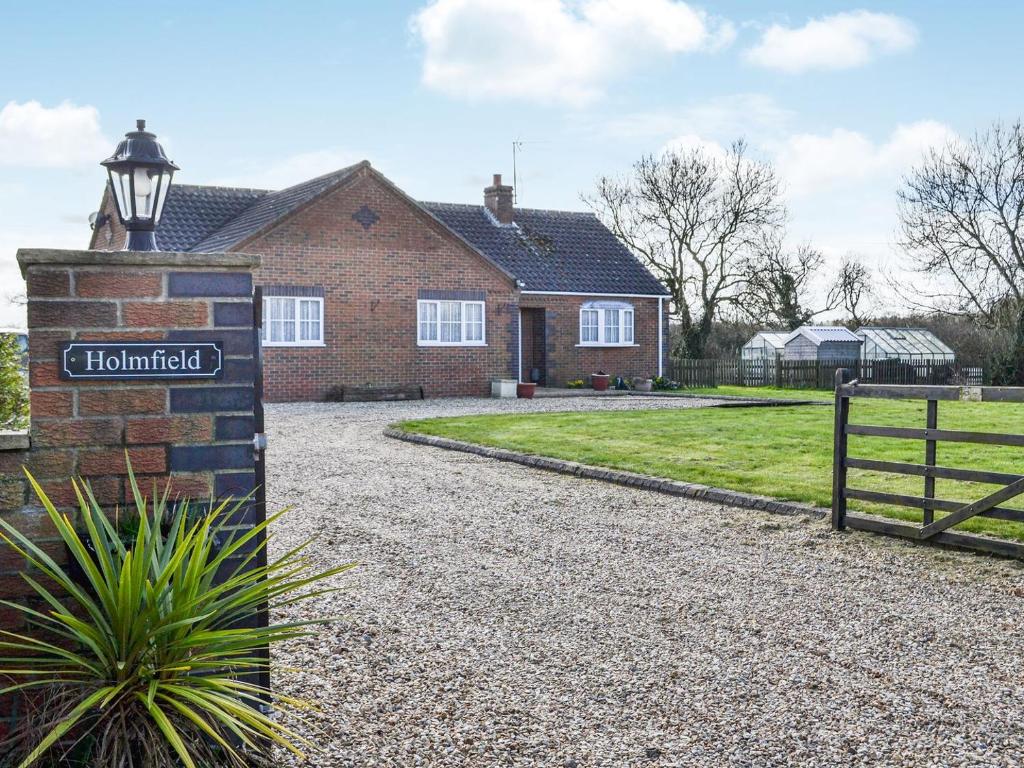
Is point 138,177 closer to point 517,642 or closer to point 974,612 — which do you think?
point 517,642

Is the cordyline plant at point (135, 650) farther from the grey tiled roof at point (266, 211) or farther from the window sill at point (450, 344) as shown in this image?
the window sill at point (450, 344)

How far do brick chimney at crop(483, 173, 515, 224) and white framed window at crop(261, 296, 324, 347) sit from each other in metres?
9.66

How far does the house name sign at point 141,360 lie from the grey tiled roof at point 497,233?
21.6m

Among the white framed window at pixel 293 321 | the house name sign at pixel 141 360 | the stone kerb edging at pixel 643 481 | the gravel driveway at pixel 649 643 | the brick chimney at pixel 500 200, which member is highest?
the brick chimney at pixel 500 200

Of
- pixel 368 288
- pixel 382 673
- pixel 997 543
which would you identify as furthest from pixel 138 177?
pixel 368 288

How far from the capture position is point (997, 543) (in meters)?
7.46

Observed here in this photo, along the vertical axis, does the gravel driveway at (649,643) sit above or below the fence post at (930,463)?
below

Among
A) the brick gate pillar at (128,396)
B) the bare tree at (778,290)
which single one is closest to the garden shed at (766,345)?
the bare tree at (778,290)

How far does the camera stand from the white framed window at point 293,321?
25.6 metres

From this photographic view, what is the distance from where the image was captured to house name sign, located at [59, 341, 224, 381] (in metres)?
3.69

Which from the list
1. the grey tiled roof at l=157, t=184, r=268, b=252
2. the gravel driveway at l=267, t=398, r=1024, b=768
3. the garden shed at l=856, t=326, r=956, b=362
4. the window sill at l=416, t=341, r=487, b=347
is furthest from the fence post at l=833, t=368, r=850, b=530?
the garden shed at l=856, t=326, r=956, b=362

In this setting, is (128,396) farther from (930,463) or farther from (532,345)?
(532,345)

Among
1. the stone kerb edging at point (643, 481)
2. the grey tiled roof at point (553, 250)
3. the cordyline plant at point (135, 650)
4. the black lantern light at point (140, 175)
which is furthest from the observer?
the grey tiled roof at point (553, 250)

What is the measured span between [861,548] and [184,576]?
5989mm
